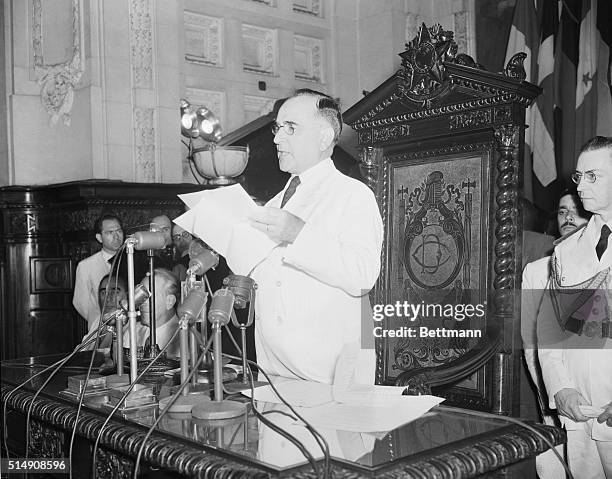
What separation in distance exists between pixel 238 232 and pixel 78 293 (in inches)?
110

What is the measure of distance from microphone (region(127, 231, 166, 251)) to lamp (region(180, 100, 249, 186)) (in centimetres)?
262

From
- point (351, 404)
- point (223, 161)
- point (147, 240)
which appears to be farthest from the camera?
point (223, 161)

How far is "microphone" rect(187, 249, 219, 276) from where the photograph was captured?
1.59 metres

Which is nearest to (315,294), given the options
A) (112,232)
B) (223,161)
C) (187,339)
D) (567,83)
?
(187,339)

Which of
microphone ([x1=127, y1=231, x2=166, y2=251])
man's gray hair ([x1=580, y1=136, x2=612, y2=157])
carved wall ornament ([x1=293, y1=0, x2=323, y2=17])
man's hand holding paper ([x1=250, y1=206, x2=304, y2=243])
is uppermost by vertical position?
carved wall ornament ([x1=293, y1=0, x2=323, y2=17])

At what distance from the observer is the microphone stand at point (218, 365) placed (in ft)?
4.67

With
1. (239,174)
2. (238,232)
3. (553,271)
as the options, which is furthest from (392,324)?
(239,174)

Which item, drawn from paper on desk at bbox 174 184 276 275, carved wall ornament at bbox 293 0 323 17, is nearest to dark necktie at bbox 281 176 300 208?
paper on desk at bbox 174 184 276 275

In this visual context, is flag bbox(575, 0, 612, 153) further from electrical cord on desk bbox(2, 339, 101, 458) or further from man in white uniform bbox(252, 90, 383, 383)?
electrical cord on desk bbox(2, 339, 101, 458)

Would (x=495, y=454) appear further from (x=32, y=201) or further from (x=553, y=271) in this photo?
(x=32, y=201)

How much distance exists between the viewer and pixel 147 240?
171 centimetres

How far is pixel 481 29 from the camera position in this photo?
17.2 feet

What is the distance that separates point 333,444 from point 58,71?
4080mm

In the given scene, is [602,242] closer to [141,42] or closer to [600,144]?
[600,144]
